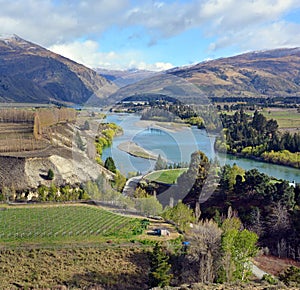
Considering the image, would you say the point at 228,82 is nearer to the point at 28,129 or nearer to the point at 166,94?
the point at 28,129

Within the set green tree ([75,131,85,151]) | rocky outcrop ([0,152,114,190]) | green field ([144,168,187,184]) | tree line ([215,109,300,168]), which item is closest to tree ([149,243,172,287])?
green field ([144,168,187,184])

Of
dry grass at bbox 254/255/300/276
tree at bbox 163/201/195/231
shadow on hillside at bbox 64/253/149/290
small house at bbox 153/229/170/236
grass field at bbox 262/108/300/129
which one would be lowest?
dry grass at bbox 254/255/300/276

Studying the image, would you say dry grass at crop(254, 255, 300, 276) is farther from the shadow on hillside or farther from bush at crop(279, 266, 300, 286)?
the shadow on hillside

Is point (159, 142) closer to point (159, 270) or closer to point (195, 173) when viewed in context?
point (195, 173)

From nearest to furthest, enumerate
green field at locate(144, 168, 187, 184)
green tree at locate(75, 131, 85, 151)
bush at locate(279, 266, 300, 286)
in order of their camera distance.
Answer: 1. bush at locate(279, 266, 300, 286)
2. green field at locate(144, 168, 187, 184)
3. green tree at locate(75, 131, 85, 151)

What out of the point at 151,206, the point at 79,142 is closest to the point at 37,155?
the point at 79,142

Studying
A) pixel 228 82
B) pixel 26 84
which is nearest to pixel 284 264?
pixel 228 82

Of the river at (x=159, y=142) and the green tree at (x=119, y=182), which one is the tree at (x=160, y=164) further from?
the green tree at (x=119, y=182)
